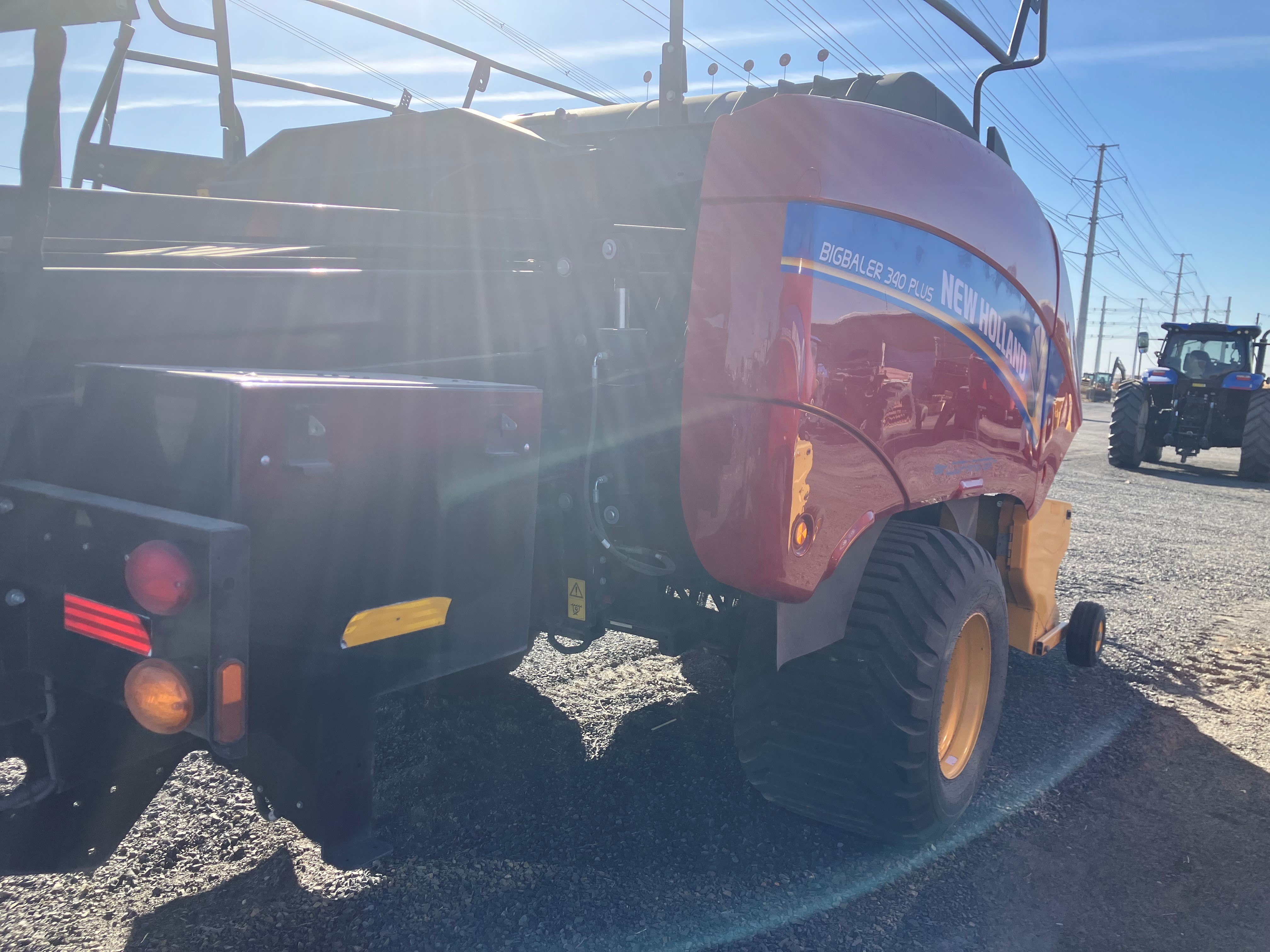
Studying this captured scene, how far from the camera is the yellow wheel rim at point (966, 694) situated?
307 centimetres

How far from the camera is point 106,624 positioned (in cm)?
172

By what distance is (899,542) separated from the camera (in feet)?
9.00

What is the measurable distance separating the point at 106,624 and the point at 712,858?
67.6 inches

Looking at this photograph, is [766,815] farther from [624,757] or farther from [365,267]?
[365,267]

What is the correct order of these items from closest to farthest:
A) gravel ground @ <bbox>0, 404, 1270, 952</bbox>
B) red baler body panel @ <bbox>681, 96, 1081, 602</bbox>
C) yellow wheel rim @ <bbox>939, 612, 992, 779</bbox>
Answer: red baler body panel @ <bbox>681, 96, 1081, 602</bbox>
gravel ground @ <bbox>0, 404, 1270, 952</bbox>
yellow wheel rim @ <bbox>939, 612, 992, 779</bbox>

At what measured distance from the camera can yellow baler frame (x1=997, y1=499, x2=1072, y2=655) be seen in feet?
12.9

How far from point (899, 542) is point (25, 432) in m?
2.14

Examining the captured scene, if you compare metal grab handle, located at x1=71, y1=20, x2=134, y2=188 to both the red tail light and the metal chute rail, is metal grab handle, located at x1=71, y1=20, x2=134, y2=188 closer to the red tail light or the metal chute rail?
the metal chute rail

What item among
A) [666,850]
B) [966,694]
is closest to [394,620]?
[666,850]

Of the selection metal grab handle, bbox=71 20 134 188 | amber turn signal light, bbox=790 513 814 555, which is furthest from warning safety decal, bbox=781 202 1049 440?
metal grab handle, bbox=71 20 134 188

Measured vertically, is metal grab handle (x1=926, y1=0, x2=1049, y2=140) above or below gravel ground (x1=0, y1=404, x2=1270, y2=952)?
above

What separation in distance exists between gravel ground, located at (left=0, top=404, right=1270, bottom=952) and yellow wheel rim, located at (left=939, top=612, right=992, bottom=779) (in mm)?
209

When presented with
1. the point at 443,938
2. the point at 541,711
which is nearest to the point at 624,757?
the point at 541,711

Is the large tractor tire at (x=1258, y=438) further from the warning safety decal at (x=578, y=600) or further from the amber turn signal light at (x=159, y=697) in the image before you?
the amber turn signal light at (x=159, y=697)
